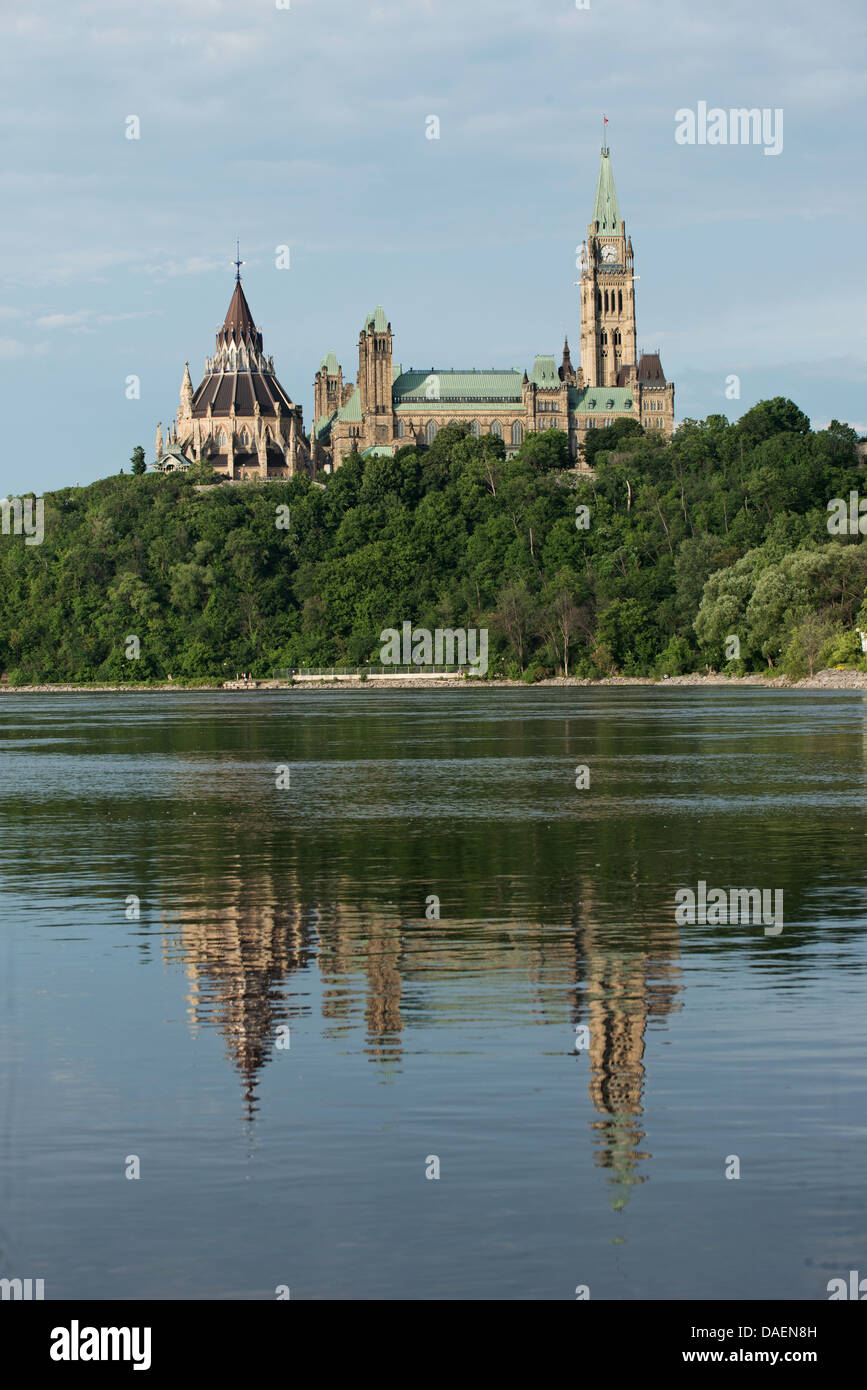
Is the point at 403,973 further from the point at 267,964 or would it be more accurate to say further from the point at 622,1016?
the point at 622,1016

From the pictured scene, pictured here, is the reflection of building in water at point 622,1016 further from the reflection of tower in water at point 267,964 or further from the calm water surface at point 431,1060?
the reflection of tower in water at point 267,964

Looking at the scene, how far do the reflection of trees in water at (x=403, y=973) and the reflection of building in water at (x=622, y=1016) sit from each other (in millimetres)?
16

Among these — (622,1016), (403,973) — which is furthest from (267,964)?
(622,1016)

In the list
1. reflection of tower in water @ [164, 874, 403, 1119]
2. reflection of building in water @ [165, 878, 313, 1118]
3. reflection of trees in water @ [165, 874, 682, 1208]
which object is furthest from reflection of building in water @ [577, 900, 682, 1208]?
reflection of building in water @ [165, 878, 313, 1118]

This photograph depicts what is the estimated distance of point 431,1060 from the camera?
16438mm

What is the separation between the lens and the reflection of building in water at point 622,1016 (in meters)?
13.5

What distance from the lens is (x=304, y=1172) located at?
1304 cm

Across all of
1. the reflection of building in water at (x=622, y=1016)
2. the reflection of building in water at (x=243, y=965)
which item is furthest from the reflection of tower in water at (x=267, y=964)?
the reflection of building in water at (x=622, y=1016)

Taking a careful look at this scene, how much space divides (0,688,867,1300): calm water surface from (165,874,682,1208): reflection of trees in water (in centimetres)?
7

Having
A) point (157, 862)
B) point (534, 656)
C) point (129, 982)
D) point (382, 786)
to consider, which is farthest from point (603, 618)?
point (129, 982)

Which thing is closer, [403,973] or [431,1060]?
Answer: [431,1060]

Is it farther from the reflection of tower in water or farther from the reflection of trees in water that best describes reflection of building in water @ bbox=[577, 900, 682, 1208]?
the reflection of tower in water

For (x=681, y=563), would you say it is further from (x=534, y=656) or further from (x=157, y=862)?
(x=157, y=862)

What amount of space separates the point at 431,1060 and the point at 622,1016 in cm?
271
